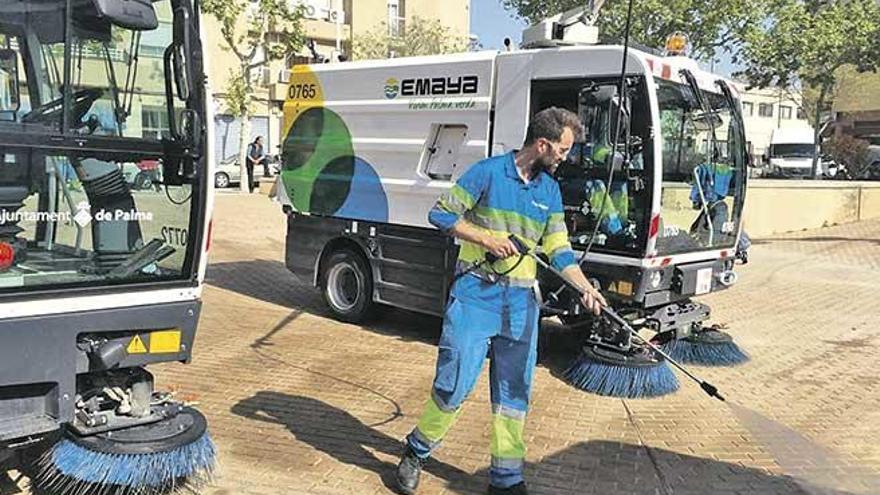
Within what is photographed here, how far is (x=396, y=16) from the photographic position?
129 feet

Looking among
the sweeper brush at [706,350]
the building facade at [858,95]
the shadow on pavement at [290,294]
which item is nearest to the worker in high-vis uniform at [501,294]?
the sweeper brush at [706,350]

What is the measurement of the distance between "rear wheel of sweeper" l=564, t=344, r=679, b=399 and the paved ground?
95mm

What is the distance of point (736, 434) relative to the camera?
530cm

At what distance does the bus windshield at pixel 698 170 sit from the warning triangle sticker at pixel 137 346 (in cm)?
377

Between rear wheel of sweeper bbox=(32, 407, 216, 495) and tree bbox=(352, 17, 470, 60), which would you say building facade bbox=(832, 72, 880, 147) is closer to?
tree bbox=(352, 17, 470, 60)

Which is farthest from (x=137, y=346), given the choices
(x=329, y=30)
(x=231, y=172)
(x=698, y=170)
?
(x=329, y=30)

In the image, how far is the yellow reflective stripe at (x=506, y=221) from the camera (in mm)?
4012

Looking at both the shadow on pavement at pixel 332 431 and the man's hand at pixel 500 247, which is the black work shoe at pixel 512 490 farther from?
the man's hand at pixel 500 247

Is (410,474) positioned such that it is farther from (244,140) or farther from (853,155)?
(853,155)

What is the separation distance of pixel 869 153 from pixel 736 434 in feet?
77.8

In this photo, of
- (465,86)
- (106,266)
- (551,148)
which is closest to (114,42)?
(106,266)

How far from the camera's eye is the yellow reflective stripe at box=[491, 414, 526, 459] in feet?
13.2

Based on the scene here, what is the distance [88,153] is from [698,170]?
465cm

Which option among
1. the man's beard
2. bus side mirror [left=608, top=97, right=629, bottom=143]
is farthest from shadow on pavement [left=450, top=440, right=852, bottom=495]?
bus side mirror [left=608, top=97, right=629, bottom=143]
